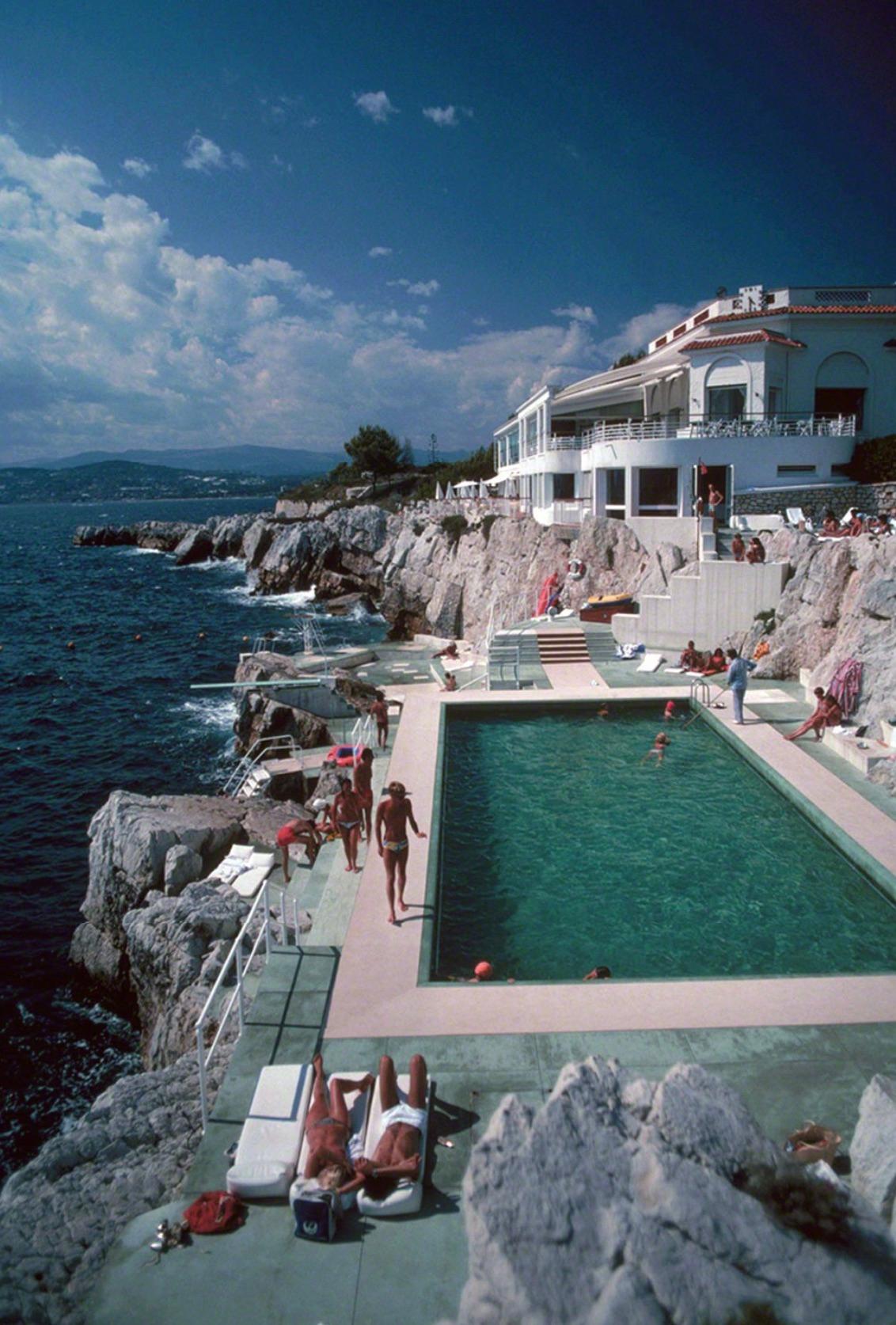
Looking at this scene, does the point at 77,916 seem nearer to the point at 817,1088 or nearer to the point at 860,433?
the point at 817,1088

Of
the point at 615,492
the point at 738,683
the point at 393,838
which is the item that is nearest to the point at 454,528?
the point at 615,492

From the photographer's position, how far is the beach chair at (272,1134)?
595 centimetres

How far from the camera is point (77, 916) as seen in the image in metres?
18.8

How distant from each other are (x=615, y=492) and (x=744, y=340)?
6999mm

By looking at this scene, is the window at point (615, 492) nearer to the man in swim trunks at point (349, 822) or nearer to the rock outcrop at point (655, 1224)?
the man in swim trunks at point (349, 822)

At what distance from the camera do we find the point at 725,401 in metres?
32.2

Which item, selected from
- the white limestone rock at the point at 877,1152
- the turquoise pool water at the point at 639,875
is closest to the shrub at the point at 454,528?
the turquoise pool water at the point at 639,875

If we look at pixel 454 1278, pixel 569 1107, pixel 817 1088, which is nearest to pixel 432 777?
pixel 817 1088

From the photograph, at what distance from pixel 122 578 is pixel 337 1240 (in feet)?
261

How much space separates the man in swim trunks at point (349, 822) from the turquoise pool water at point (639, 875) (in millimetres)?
1258

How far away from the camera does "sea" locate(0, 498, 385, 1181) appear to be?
45.8ft

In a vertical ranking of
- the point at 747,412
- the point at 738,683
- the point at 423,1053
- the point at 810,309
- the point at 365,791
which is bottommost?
the point at 423,1053

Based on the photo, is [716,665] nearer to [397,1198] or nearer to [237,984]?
[237,984]

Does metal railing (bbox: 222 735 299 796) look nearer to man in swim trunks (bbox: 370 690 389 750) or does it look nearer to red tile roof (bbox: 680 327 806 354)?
man in swim trunks (bbox: 370 690 389 750)
